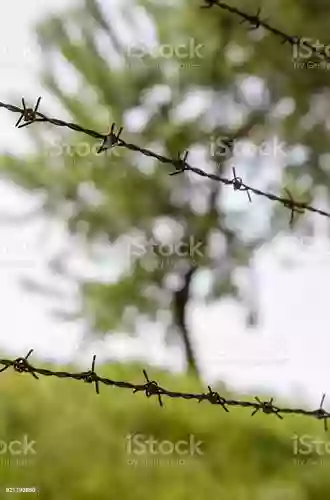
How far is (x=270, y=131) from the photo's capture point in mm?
1288

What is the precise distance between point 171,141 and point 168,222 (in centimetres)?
15

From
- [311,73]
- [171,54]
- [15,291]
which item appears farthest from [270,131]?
[15,291]

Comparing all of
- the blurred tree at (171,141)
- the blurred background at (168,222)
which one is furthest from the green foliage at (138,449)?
the blurred tree at (171,141)

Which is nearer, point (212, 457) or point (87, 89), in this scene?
point (212, 457)

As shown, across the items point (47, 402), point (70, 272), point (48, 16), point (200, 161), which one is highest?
point (48, 16)

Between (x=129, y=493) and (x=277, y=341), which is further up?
(x=277, y=341)

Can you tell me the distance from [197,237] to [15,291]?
0.36m

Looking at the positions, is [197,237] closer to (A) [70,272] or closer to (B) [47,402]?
(A) [70,272]

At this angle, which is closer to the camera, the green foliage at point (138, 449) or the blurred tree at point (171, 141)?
the green foliage at point (138, 449)

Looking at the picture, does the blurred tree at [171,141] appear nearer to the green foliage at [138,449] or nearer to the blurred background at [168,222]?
the blurred background at [168,222]

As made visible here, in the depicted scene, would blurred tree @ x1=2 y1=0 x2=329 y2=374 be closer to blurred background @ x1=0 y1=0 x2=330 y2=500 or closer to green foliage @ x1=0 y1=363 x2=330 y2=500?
blurred background @ x1=0 y1=0 x2=330 y2=500

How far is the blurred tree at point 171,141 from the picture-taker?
47.9 inches

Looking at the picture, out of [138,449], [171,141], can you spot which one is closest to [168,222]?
[171,141]

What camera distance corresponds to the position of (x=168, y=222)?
4.17ft
